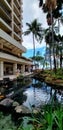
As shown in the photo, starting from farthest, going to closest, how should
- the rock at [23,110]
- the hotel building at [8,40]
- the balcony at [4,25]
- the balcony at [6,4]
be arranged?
the balcony at [6,4], the balcony at [4,25], the hotel building at [8,40], the rock at [23,110]

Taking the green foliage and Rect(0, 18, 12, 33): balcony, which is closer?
the green foliage

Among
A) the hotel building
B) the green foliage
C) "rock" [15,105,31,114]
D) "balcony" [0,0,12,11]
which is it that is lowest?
the green foliage

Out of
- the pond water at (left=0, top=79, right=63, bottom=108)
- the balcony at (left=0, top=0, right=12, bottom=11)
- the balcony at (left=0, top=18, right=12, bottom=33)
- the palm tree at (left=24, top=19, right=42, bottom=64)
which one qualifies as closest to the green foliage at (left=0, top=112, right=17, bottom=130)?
the pond water at (left=0, top=79, right=63, bottom=108)

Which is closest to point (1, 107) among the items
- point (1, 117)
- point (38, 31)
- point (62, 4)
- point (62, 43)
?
point (1, 117)

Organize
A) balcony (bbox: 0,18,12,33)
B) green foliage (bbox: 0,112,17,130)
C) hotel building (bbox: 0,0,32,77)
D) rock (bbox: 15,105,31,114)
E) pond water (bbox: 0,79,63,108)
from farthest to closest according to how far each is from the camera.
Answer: balcony (bbox: 0,18,12,33) < hotel building (bbox: 0,0,32,77) < pond water (bbox: 0,79,63,108) < rock (bbox: 15,105,31,114) < green foliage (bbox: 0,112,17,130)

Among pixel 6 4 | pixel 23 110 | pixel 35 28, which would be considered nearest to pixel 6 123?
pixel 23 110

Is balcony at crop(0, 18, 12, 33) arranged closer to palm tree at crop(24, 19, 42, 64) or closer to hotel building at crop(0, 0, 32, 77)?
hotel building at crop(0, 0, 32, 77)

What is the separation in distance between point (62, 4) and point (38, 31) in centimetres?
2996

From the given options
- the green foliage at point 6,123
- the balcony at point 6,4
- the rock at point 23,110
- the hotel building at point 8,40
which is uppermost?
the balcony at point 6,4

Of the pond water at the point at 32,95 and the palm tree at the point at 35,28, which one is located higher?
the palm tree at the point at 35,28

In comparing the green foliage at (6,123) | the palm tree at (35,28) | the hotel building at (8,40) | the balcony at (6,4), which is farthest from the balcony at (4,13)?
the green foliage at (6,123)

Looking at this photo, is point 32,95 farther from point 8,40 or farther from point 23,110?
point 8,40

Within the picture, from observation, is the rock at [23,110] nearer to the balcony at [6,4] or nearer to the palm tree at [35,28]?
the balcony at [6,4]

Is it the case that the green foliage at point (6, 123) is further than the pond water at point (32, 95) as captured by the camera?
No
